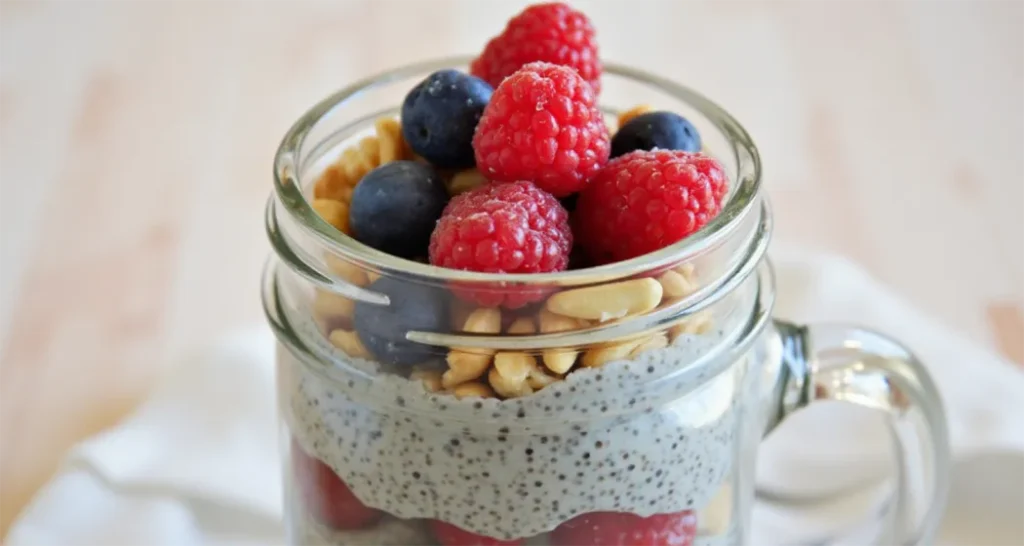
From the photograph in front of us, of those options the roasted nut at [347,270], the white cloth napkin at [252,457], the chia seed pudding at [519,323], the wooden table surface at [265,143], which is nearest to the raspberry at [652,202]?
the chia seed pudding at [519,323]

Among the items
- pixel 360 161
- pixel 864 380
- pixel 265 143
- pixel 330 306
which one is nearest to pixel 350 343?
pixel 330 306

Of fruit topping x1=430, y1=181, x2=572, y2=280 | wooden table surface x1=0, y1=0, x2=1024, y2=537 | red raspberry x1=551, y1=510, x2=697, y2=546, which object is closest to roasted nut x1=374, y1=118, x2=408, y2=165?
fruit topping x1=430, y1=181, x2=572, y2=280

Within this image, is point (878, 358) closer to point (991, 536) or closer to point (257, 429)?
point (991, 536)

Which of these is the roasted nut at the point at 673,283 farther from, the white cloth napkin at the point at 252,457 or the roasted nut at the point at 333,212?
the white cloth napkin at the point at 252,457

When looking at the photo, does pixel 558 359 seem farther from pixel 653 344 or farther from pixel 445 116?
pixel 445 116

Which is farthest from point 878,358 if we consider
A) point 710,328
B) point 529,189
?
point 529,189

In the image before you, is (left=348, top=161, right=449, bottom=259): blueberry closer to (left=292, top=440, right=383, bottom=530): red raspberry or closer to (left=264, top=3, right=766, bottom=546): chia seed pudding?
(left=264, top=3, right=766, bottom=546): chia seed pudding

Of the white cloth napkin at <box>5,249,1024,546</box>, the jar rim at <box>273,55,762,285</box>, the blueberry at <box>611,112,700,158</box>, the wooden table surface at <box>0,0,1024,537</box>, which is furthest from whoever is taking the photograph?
the wooden table surface at <box>0,0,1024,537</box>
